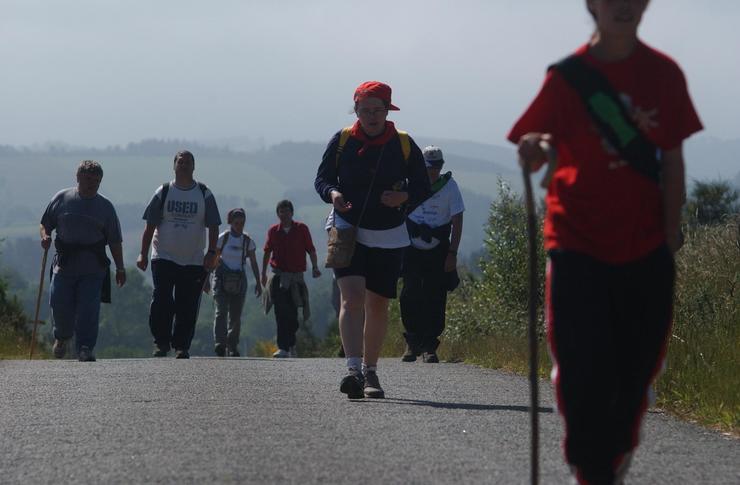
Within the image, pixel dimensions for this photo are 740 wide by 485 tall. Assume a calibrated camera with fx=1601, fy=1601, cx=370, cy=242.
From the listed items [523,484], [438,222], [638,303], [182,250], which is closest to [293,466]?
[523,484]

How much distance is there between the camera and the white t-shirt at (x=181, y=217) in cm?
1580

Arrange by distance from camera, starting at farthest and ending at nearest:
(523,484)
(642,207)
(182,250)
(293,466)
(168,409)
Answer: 1. (182,250)
2. (168,409)
3. (293,466)
4. (523,484)
5. (642,207)

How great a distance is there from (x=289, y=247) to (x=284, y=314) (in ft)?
3.00

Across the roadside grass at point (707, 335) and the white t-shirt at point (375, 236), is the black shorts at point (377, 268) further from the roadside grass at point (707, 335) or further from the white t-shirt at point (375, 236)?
the roadside grass at point (707, 335)

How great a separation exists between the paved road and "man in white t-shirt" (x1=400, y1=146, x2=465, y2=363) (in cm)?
278

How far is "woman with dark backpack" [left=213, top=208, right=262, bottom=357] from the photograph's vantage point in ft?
66.9

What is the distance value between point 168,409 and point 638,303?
465 centimetres

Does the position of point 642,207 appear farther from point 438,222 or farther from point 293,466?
point 438,222

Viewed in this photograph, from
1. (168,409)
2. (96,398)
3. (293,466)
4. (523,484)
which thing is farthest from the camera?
(96,398)

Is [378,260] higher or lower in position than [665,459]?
higher

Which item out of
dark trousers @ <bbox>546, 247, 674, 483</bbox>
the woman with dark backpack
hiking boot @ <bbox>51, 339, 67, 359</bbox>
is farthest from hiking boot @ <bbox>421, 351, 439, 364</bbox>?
dark trousers @ <bbox>546, 247, 674, 483</bbox>

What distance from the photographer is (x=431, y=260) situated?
48.9ft

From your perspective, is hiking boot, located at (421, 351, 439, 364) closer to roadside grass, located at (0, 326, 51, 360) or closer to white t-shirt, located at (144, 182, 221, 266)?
white t-shirt, located at (144, 182, 221, 266)

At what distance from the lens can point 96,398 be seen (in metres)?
10.3
